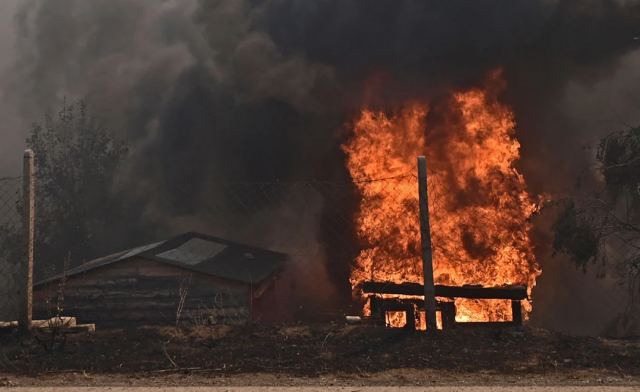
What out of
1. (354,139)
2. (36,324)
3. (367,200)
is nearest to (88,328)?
(36,324)

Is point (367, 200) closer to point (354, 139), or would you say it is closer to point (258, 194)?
point (354, 139)

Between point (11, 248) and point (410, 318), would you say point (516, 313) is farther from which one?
point (11, 248)

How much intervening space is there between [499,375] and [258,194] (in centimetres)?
1885

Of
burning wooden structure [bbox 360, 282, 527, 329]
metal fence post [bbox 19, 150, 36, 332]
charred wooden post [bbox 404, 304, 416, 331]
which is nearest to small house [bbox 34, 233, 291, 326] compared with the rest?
burning wooden structure [bbox 360, 282, 527, 329]

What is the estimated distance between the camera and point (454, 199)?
18.3 m

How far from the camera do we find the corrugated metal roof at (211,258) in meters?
18.0

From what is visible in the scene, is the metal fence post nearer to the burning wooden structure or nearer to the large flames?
the burning wooden structure

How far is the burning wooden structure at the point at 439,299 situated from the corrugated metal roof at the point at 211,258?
4.54m

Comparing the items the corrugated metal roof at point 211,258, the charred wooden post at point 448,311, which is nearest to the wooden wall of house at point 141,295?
the corrugated metal roof at point 211,258

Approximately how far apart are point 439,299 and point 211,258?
26.2 ft

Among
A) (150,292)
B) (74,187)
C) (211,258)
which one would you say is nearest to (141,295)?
(150,292)

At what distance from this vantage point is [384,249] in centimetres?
1830

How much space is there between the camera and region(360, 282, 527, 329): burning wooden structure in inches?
502

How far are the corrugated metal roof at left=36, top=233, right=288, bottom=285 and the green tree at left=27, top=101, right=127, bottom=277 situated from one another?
910cm
